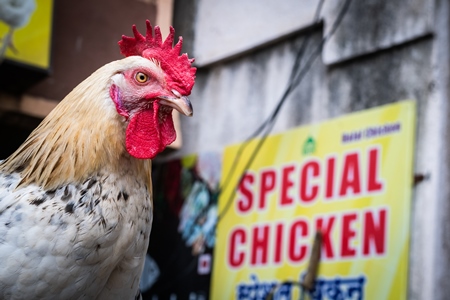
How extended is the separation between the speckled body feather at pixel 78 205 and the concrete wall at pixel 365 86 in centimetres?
313

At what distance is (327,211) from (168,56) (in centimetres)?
364

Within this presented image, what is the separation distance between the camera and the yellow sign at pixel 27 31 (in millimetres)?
7477

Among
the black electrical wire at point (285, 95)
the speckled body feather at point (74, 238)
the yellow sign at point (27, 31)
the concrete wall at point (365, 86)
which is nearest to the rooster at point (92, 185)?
the speckled body feather at point (74, 238)

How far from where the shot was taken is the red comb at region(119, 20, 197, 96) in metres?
3.23

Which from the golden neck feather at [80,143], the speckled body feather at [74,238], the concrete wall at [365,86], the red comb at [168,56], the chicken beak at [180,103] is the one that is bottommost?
the speckled body feather at [74,238]

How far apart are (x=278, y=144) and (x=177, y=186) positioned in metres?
1.84

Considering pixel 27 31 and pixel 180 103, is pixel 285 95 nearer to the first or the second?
pixel 27 31

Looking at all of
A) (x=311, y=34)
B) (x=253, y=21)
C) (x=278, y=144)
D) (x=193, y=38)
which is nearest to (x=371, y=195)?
(x=278, y=144)

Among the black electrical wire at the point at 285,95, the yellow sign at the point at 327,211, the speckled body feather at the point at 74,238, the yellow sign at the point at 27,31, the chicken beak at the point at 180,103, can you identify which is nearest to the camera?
the speckled body feather at the point at 74,238

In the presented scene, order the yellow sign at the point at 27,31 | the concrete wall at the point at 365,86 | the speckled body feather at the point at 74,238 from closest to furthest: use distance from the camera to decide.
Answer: the speckled body feather at the point at 74,238, the concrete wall at the point at 365,86, the yellow sign at the point at 27,31

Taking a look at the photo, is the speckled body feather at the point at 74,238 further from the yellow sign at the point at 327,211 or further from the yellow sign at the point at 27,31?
the yellow sign at the point at 27,31

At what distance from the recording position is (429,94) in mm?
6047

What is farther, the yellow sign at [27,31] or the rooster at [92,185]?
the yellow sign at [27,31]

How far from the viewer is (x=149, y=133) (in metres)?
3.20
